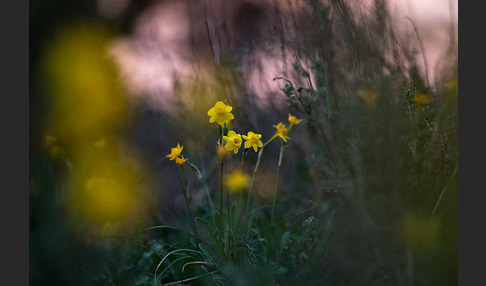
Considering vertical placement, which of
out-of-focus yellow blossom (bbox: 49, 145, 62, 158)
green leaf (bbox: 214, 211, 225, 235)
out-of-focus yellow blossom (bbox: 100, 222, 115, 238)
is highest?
out-of-focus yellow blossom (bbox: 49, 145, 62, 158)

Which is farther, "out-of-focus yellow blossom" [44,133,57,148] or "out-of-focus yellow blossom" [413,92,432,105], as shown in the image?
"out-of-focus yellow blossom" [44,133,57,148]

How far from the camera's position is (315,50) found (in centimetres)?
175

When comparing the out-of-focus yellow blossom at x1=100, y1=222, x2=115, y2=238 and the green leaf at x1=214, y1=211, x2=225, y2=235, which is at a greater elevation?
the green leaf at x1=214, y1=211, x2=225, y2=235

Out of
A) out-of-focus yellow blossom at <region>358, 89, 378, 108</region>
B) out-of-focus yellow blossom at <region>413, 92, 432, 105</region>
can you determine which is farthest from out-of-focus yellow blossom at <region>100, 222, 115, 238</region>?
out-of-focus yellow blossom at <region>413, 92, 432, 105</region>

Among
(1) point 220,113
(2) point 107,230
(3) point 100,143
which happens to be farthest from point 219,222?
(3) point 100,143

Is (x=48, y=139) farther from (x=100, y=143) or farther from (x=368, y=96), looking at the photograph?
(x=368, y=96)

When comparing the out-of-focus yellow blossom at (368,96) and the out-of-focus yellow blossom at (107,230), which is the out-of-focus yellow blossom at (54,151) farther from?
the out-of-focus yellow blossom at (368,96)

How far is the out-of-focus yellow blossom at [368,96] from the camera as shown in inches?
61.3

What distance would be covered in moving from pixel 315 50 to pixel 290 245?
786mm

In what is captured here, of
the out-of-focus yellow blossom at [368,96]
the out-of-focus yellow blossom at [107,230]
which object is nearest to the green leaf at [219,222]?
the out-of-focus yellow blossom at [107,230]

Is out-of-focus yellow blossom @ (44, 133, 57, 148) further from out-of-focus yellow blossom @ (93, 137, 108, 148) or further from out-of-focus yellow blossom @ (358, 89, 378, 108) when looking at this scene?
out-of-focus yellow blossom @ (358, 89, 378, 108)

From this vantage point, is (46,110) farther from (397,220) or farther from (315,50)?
(397,220)

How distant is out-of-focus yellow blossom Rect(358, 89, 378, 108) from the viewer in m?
1.56

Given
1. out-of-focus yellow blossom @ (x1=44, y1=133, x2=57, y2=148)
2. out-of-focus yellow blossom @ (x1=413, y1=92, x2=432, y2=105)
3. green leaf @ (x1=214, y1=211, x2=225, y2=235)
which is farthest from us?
out-of-focus yellow blossom @ (x1=44, y1=133, x2=57, y2=148)
